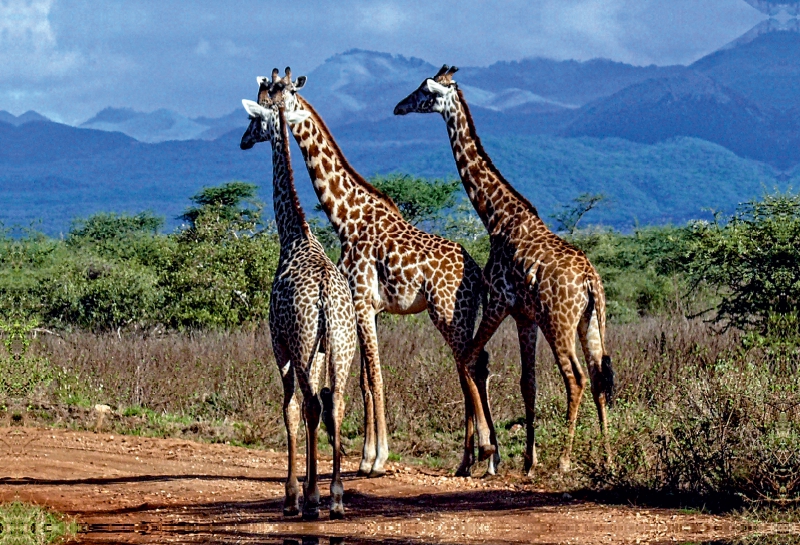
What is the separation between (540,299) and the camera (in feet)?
32.2

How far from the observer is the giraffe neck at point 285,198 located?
939 cm

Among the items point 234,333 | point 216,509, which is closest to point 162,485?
point 216,509

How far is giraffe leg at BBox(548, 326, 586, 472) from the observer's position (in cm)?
973

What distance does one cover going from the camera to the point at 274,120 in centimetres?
1003

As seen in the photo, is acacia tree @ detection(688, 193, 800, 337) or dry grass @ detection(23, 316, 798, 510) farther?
acacia tree @ detection(688, 193, 800, 337)

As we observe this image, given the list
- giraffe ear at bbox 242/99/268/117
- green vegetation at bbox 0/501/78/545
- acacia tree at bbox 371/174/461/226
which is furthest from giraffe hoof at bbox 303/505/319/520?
acacia tree at bbox 371/174/461/226

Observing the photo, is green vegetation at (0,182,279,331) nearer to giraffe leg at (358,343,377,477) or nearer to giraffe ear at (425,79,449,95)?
giraffe ear at (425,79,449,95)

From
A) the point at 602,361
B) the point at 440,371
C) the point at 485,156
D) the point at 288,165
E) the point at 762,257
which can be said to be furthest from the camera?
the point at 762,257

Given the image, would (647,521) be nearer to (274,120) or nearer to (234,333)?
(274,120)

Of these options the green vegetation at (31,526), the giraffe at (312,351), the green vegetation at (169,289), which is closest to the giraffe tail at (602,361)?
the giraffe at (312,351)

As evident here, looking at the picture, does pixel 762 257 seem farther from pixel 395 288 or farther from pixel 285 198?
pixel 285 198

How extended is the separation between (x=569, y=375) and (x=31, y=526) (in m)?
4.08

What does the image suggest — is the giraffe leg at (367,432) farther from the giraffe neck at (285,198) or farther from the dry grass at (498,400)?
the giraffe neck at (285,198)

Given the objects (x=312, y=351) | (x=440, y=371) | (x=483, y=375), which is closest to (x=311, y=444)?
(x=312, y=351)
